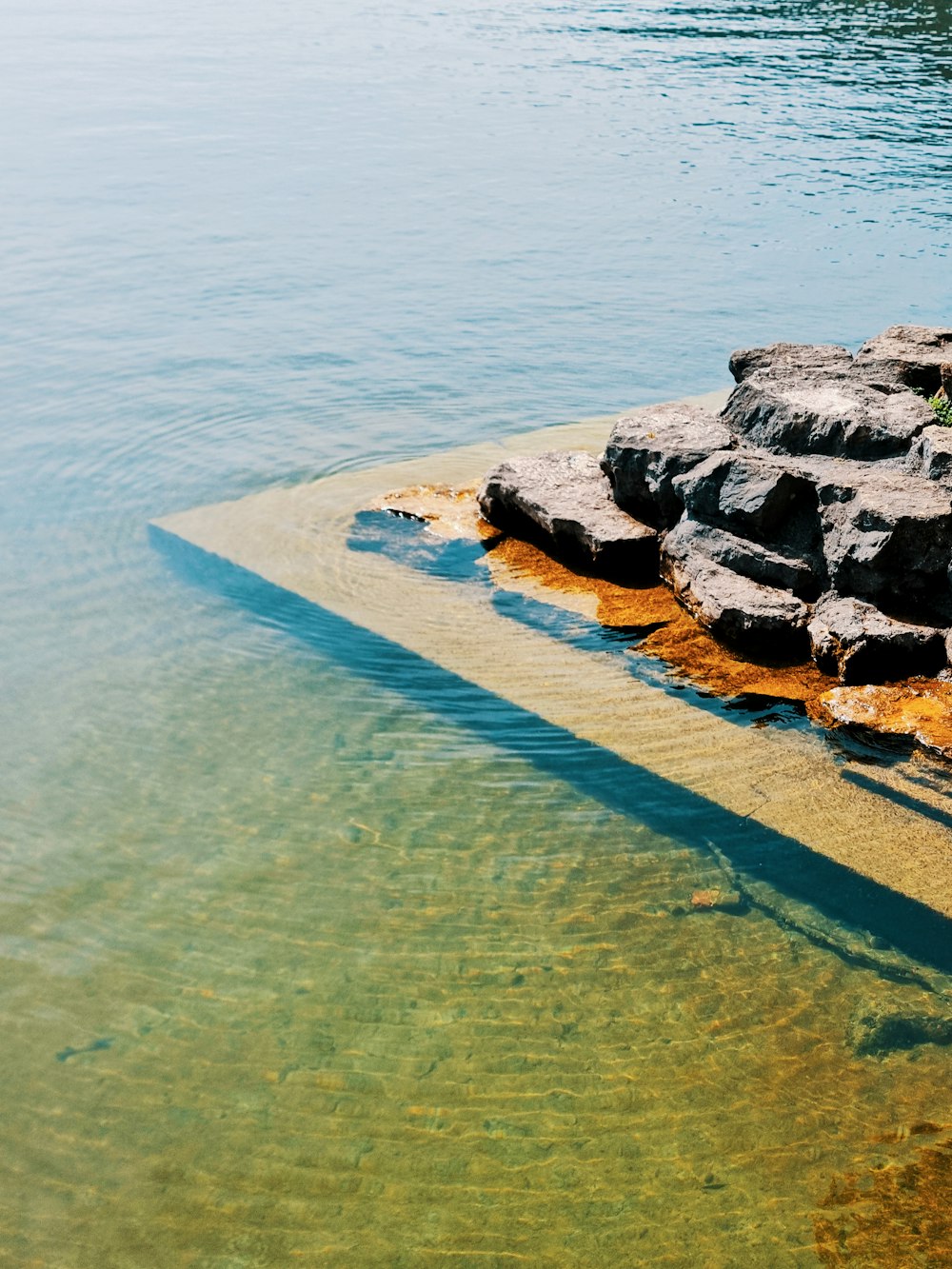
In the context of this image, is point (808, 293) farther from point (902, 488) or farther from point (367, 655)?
point (367, 655)

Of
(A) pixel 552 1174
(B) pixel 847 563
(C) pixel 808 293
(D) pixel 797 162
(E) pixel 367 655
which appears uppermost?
(D) pixel 797 162

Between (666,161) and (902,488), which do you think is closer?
(902,488)

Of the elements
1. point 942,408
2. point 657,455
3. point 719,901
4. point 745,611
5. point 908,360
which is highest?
point 908,360

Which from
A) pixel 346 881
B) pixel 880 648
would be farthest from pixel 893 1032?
pixel 880 648

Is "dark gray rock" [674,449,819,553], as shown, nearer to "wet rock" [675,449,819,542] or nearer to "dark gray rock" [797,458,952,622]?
"wet rock" [675,449,819,542]

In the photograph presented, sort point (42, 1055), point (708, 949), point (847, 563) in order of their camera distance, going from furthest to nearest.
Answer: point (847, 563)
point (708, 949)
point (42, 1055)

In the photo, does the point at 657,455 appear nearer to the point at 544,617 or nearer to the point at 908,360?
the point at 544,617

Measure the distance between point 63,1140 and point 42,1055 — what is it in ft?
1.35

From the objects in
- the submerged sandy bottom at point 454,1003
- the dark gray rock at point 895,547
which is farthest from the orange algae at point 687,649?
the dark gray rock at point 895,547

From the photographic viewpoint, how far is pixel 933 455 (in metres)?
7.06

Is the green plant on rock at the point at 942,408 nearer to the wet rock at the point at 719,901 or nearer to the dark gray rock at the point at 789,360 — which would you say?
the dark gray rock at the point at 789,360

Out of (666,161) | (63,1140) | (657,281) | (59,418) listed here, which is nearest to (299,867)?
(63,1140)

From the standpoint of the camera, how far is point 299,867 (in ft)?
17.3

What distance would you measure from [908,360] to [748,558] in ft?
8.50
